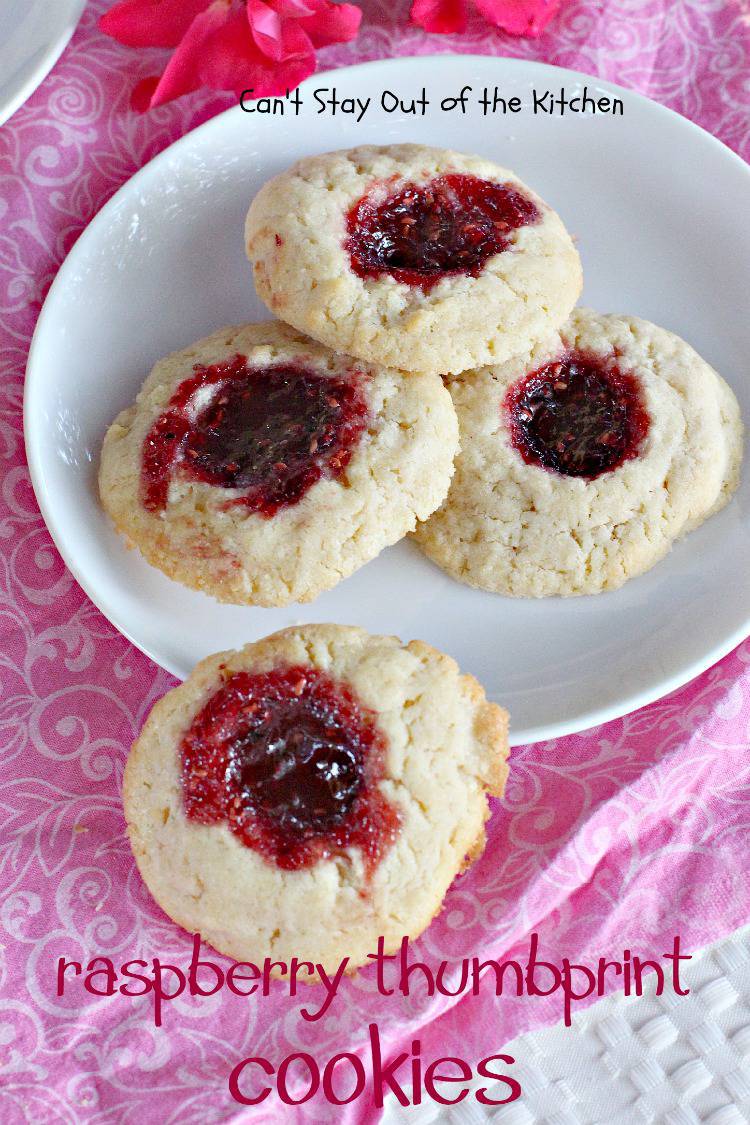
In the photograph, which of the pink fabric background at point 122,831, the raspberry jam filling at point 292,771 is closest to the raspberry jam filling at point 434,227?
the pink fabric background at point 122,831

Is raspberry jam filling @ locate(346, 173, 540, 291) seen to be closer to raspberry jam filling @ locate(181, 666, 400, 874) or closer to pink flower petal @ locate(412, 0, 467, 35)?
pink flower petal @ locate(412, 0, 467, 35)

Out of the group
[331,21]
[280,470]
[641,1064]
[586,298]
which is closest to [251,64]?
[331,21]

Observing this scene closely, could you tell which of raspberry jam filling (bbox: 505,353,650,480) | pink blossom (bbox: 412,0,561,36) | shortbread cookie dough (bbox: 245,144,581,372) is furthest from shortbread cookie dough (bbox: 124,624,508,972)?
pink blossom (bbox: 412,0,561,36)

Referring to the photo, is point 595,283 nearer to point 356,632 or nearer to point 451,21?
point 451,21

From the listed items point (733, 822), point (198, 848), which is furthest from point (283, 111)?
point (733, 822)

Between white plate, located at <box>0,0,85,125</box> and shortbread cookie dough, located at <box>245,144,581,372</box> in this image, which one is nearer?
shortbread cookie dough, located at <box>245,144,581,372</box>
